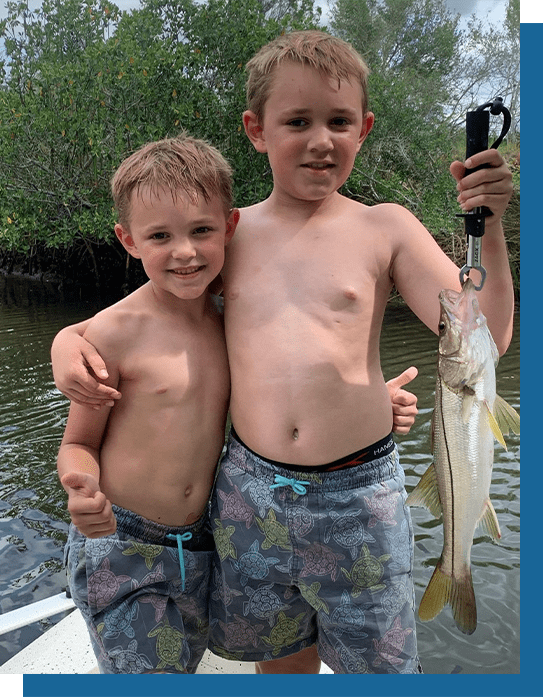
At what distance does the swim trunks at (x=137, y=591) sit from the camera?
1.56 m

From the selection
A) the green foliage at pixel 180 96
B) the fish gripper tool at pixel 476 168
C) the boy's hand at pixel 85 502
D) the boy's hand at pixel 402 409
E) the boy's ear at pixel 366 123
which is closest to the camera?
the fish gripper tool at pixel 476 168

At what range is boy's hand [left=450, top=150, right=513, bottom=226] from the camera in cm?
112

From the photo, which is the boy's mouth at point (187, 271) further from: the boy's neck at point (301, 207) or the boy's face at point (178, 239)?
the boy's neck at point (301, 207)

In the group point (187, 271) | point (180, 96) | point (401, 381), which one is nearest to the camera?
point (187, 271)

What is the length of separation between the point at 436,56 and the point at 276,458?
6.10m

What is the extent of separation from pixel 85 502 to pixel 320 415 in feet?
1.92

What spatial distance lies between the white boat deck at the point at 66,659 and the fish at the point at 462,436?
3.65 feet

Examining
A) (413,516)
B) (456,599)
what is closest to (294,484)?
(456,599)

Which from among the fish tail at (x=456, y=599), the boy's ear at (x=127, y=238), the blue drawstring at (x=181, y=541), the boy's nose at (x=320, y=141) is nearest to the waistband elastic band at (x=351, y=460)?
the blue drawstring at (x=181, y=541)

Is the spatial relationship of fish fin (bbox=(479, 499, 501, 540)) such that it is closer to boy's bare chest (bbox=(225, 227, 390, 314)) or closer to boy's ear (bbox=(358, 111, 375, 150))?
boy's bare chest (bbox=(225, 227, 390, 314))

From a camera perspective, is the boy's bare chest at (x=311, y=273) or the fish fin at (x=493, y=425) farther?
the boy's bare chest at (x=311, y=273)

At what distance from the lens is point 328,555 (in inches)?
61.7

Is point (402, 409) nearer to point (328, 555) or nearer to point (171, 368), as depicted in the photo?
point (328, 555)

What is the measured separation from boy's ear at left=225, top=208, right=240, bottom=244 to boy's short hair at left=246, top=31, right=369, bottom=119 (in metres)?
0.27
